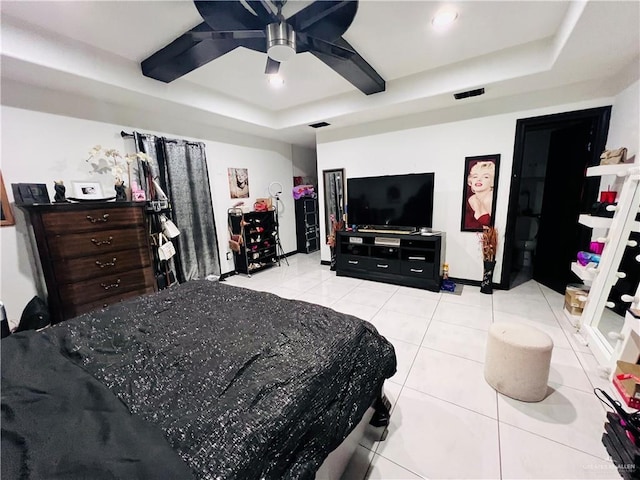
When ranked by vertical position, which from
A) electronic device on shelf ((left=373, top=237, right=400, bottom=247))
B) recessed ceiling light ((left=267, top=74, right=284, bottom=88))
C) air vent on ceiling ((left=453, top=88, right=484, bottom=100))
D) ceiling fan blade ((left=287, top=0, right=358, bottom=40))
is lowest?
electronic device on shelf ((left=373, top=237, right=400, bottom=247))

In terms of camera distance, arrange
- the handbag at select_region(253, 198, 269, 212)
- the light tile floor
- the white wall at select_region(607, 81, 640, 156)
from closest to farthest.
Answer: the light tile floor, the white wall at select_region(607, 81, 640, 156), the handbag at select_region(253, 198, 269, 212)

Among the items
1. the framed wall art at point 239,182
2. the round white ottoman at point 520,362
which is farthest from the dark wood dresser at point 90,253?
the round white ottoman at point 520,362

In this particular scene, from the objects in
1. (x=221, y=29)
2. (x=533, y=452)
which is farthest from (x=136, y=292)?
(x=533, y=452)

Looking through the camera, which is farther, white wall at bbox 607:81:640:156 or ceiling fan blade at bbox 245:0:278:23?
white wall at bbox 607:81:640:156

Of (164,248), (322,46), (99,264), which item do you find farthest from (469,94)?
(99,264)

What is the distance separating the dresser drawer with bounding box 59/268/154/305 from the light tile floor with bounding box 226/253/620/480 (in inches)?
93.0

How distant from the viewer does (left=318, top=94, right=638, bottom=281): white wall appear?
10.3 ft

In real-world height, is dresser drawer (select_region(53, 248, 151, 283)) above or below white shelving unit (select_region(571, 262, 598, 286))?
above

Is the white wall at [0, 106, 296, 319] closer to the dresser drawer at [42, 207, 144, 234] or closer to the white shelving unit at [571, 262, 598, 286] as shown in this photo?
the dresser drawer at [42, 207, 144, 234]

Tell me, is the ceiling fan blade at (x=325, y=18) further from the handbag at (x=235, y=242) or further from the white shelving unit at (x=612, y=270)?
the handbag at (x=235, y=242)

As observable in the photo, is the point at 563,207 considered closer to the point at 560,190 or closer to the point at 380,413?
the point at 560,190

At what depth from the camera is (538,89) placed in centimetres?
288

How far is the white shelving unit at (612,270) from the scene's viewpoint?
1.81 m

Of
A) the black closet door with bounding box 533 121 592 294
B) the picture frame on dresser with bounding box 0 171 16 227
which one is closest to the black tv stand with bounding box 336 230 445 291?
the black closet door with bounding box 533 121 592 294
